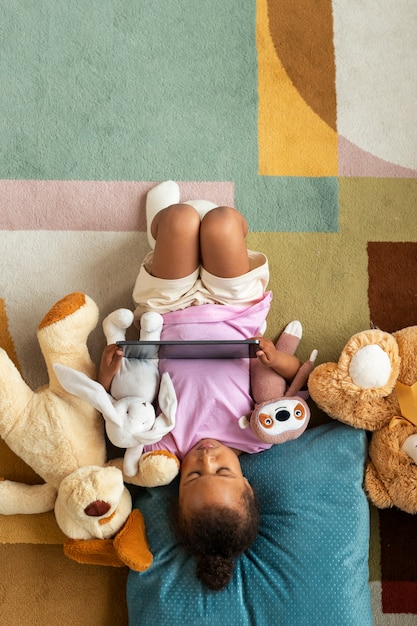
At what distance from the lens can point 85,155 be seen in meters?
1.35

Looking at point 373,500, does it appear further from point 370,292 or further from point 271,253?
point 271,253

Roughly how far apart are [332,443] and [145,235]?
58cm

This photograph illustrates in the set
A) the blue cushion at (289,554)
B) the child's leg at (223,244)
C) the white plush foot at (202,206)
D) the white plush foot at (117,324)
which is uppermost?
the white plush foot at (202,206)

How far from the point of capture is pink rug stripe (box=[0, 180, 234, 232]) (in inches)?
52.2

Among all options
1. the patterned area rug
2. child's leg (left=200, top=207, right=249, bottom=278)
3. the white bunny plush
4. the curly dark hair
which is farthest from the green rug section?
the curly dark hair

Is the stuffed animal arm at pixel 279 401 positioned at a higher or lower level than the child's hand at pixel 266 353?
lower

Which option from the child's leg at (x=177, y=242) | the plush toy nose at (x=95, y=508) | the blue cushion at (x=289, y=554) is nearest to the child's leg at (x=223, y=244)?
the child's leg at (x=177, y=242)

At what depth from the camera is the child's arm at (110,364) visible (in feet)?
3.82

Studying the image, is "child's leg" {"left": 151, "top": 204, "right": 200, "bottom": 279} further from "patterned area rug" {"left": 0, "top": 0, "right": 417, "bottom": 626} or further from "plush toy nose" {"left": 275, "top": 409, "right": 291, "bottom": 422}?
"plush toy nose" {"left": 275, "top": 409, "right": 291, "bottom": 422}

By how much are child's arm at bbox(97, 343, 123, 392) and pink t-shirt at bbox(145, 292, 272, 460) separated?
103 millimetres

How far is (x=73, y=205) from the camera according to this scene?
1335 mm

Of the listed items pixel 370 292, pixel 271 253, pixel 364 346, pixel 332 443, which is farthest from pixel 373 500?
pixel 271 253

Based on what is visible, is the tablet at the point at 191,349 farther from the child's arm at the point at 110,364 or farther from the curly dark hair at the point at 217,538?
the curly dark hair at the point at 217,538

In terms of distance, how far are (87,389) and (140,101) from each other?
26.1 inches
